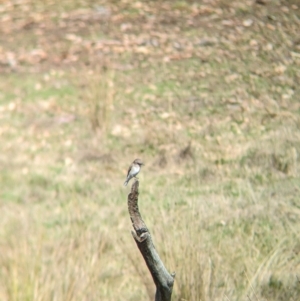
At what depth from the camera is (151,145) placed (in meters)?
6.60

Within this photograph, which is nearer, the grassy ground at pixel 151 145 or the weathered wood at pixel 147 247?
the weathered wood at pixel 147 247

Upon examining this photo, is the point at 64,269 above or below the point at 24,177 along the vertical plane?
above

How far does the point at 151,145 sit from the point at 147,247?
4285 mm

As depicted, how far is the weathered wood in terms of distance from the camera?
229cm

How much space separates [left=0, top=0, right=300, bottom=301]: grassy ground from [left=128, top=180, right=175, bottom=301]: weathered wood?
1099 mm

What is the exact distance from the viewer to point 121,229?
16.6 feet

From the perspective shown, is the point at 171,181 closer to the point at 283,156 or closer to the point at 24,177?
the point at 283,156

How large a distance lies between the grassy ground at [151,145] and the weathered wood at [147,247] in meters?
1.10

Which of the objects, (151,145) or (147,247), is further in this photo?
(151,145)

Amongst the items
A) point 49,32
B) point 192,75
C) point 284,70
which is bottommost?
point 49,32

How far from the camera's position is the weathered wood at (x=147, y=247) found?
229 cm

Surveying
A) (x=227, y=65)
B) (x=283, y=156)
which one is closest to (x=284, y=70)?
(x=227, y=65)

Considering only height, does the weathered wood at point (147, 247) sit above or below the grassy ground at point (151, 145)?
above

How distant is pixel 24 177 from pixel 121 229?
1.47 metres
